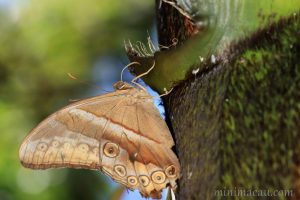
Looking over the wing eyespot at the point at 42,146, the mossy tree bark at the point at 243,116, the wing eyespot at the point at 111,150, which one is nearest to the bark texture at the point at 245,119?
the mossy tree bark at the point at 243,116

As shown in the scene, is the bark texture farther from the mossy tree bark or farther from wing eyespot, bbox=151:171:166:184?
wing eyespot, bbox=151:171:166:184

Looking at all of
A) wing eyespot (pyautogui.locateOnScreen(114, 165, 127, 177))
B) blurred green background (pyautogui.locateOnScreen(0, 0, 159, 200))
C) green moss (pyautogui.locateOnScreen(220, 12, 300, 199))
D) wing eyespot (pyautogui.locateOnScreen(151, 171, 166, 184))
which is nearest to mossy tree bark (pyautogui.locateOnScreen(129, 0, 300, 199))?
green moss (pyautogui.locateOnScreen(220, 12, 300, 199))

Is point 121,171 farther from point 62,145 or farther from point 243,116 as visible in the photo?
point 243,116

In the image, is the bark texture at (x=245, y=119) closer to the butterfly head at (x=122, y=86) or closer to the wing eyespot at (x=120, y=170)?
the wing eyespot at (x=120, y=170)

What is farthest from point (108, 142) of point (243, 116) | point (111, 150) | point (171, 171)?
point (243, 116)

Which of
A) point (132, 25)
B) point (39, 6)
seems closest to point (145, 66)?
point (39, 6)
